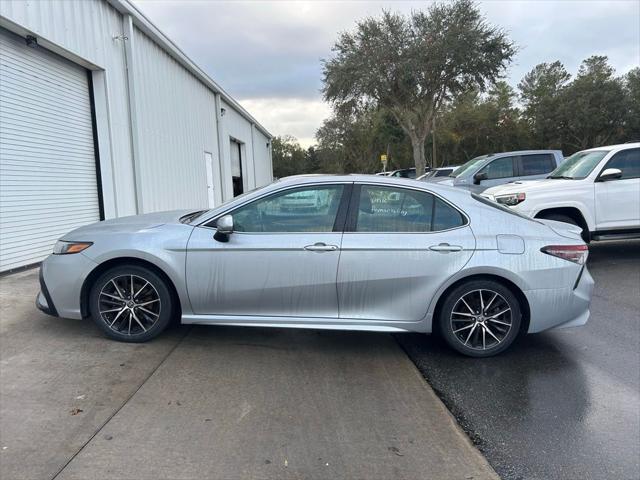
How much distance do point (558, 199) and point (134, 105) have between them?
8.94 meters

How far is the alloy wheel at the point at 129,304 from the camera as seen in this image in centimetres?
455

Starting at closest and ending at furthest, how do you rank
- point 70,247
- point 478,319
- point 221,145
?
1. point 478,319
2. point 70,247
3. point 221,145

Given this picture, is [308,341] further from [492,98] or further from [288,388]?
[492,98]

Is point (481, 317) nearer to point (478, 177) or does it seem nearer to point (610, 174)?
point (610, 174)

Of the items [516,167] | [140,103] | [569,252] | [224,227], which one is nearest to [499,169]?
[516,167]

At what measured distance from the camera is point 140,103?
38.2 ft

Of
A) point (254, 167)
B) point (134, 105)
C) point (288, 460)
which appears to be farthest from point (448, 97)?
point (288, 460)

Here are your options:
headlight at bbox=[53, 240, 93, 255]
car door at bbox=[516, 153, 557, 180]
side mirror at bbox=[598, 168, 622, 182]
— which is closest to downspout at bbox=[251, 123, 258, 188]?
car door at bbox=[516, 153, 557, 180]

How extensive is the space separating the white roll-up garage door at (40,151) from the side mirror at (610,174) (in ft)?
30.4

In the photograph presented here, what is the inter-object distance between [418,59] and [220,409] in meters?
24.9

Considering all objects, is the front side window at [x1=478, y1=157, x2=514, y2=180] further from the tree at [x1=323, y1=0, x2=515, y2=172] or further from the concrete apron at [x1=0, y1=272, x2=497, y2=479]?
the tree at [x1=323, y1=0, x2=515, y2=172]

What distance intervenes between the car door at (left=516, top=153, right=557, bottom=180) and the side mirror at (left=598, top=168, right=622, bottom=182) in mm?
4076

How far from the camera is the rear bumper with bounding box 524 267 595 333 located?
14.2 ft

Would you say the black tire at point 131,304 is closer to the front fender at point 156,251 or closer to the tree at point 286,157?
the front fender at point 156,251
